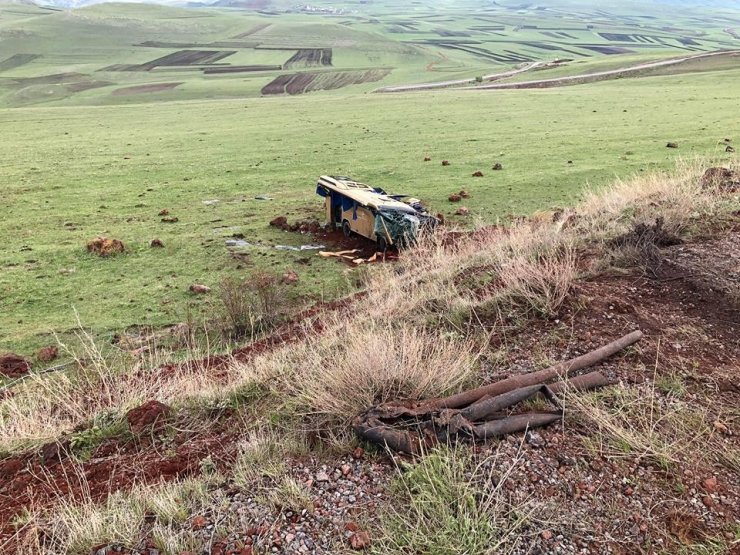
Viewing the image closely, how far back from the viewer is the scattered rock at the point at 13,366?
25.5 ft

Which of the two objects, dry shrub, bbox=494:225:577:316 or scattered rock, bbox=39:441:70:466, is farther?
dry shrub, bbox=494:225:577:316

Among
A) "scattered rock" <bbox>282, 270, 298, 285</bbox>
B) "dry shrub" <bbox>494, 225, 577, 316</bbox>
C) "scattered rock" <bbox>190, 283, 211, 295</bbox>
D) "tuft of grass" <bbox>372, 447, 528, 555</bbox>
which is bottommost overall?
"scattered rock" <bbox>190, 283, 211, 295</bbox>

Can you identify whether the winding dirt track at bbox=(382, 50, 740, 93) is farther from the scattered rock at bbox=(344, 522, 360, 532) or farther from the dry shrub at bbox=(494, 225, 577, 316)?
the scattered rock at bbox=(344, 522, 360, 532)

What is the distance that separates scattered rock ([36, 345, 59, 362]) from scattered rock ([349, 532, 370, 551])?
6796mm

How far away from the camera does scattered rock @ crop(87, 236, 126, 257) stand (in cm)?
1258

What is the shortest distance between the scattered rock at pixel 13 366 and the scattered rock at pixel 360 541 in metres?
6.46

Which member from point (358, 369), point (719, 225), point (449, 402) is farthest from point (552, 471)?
point (719, 225)

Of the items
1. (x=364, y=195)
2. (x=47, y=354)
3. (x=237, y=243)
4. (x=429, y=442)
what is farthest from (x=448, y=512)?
(x=237, y=243)

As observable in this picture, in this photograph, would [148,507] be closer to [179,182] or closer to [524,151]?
[179,182]

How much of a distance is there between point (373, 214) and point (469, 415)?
8.49 metres

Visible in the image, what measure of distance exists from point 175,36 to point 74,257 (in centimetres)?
14025

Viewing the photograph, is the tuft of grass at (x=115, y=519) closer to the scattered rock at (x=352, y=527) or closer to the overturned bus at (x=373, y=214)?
the scattered rock at (x=352, y=527)

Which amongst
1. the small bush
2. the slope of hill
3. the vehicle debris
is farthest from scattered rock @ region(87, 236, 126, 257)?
the vehicle debris

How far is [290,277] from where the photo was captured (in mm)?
11070
